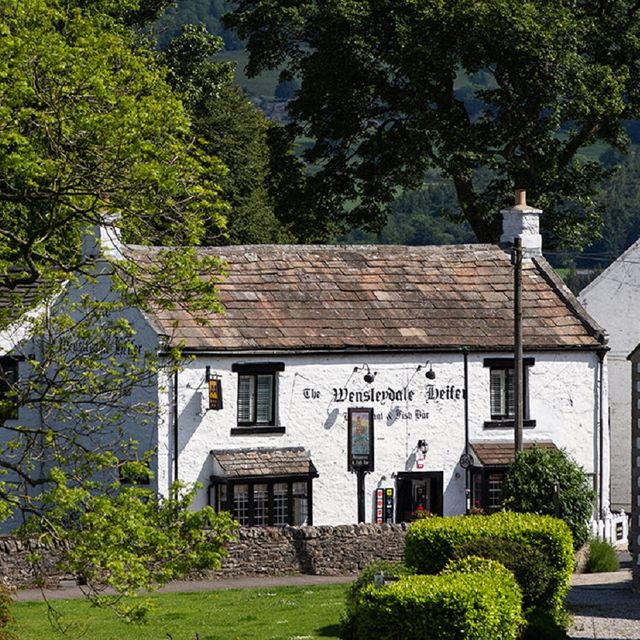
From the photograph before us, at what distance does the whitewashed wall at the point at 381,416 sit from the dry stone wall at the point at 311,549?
368cm

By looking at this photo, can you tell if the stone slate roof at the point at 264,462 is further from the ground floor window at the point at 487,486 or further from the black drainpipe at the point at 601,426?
the black drainpipe at the point at 601,426

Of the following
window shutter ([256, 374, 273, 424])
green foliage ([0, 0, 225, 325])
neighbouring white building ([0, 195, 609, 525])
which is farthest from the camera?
window shutter ([256, 374, 273, 424])

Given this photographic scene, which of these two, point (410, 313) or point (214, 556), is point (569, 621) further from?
point (410, 313)

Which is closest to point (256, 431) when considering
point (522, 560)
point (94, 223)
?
point (522, 560)

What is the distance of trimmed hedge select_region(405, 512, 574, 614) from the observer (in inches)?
1114

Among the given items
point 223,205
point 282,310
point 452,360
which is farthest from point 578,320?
point 223,205

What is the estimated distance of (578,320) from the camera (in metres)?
45.7

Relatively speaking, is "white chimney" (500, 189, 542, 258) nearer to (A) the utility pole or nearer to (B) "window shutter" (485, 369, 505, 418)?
(B) "window shutter" (485, 369, 505, 418)

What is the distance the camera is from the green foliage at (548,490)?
36781mm

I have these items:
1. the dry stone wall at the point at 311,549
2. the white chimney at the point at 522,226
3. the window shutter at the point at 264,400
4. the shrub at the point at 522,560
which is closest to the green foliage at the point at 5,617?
the shrub at the point at 522,560

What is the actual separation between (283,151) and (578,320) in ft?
56.5

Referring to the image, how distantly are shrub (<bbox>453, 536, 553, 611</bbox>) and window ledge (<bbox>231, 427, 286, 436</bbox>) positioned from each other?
14.0m

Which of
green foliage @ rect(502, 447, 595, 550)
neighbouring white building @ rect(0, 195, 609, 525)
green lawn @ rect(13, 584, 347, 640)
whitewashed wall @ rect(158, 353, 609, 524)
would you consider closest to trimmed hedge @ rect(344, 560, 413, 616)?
green lawn @ rect(13, 584, 347, 640)

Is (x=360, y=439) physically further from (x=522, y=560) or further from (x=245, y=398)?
(x=522, y=560)
